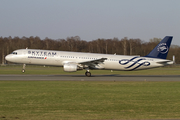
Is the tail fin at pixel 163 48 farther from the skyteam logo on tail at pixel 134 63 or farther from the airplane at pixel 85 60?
the skyteam logo on tail at pixel 134 63

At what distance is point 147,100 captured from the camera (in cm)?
1425

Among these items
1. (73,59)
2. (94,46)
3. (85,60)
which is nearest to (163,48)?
(85,60)

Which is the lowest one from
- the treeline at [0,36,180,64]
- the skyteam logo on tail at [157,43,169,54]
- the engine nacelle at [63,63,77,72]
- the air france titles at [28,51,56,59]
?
the engine nacelle at [63,63,77,72]

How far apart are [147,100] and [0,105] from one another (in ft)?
26.7

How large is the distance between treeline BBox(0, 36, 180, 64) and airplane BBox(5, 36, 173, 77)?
200 ft

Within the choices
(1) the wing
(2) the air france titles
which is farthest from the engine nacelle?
(2) the air france titles

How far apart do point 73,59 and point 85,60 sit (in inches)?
70.7

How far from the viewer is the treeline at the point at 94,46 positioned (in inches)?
4126

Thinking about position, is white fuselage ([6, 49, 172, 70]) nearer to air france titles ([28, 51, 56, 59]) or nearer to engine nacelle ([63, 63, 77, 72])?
air france titles ([28, 51, 56, 59])

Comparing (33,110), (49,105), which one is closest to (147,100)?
(49,105)

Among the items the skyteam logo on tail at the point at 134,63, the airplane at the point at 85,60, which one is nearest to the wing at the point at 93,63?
the airplane at the point at 85,60

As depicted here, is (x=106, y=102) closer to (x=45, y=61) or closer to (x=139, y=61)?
(x=45, y=61)

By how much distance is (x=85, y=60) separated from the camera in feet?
117

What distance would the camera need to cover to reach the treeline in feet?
344
